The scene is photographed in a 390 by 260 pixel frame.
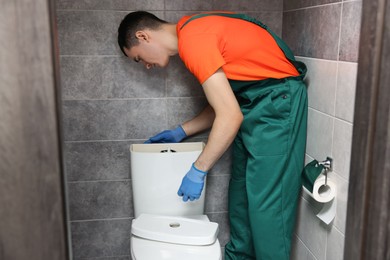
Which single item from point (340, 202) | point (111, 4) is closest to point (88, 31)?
point (111, 4)

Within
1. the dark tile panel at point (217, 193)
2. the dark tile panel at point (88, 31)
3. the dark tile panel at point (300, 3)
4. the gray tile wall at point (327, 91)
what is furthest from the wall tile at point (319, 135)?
the dark tile panel at point (88, 31)

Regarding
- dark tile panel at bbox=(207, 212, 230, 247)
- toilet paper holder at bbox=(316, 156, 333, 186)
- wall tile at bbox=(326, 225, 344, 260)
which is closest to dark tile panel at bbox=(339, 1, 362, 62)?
toilet paper holder at bbox=(316, 156, 333, 186)

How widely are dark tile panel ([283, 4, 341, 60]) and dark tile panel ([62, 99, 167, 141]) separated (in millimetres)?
685

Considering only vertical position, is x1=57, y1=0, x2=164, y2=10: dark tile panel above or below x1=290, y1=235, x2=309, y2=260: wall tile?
above

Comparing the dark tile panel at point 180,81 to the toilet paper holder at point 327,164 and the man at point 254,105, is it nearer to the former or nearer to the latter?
the man at point 254,105

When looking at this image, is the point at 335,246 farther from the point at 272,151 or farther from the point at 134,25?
the point at 134,25

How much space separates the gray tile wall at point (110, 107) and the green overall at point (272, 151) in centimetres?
36

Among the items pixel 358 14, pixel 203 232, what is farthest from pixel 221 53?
pixel 203 232

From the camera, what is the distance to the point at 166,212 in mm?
2061

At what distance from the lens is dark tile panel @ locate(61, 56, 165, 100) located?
211 cm

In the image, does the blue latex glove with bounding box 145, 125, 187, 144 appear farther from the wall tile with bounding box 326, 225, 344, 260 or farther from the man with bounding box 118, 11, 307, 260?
the wall tile with bounding box 326, 225, 344, 260

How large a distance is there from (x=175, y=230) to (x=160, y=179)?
260mm

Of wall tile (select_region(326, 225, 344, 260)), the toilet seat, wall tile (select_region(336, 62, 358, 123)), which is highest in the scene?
wall tile (select_region(336, 62, 358, 123))

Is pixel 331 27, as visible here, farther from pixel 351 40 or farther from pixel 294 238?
pixel 294 238
